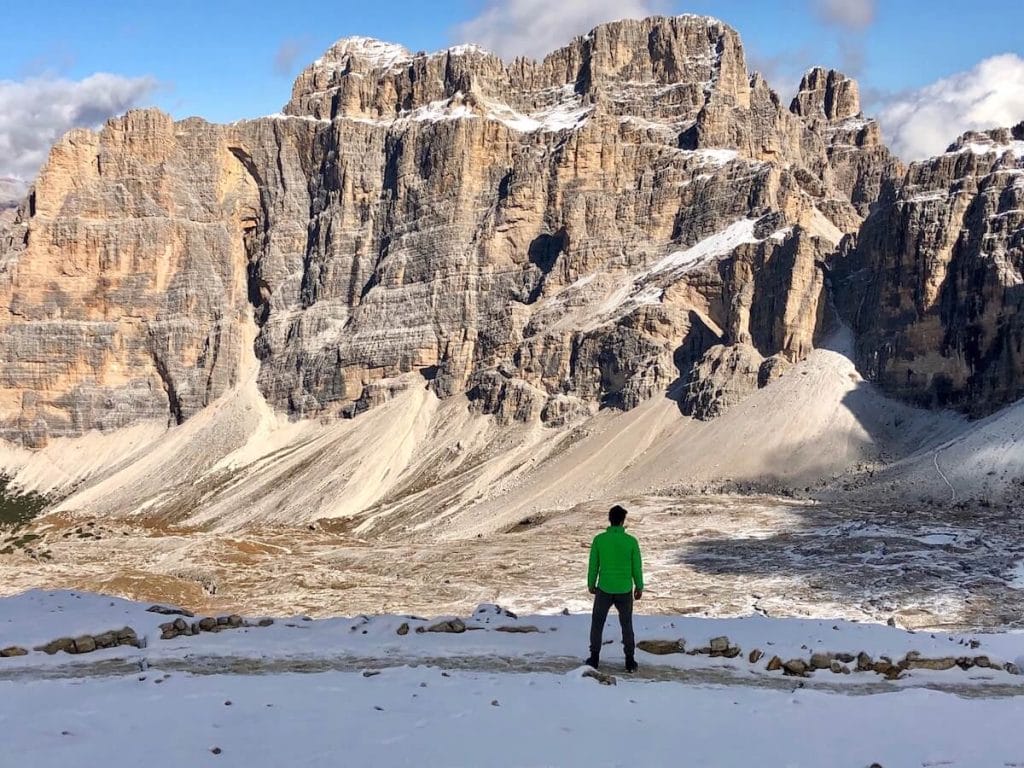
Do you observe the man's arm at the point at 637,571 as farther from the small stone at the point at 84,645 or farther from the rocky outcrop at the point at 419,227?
the rocky outcrop at the point at 419,227

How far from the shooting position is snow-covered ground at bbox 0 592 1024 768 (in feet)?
28.5

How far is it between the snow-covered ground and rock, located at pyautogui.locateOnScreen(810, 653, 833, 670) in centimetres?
41

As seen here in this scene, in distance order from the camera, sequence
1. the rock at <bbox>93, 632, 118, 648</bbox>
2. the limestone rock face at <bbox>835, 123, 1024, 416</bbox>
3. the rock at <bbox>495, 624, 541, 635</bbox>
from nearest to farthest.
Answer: the rock at <bbox>93, 632, 118, 648</bbox> → the rock at <bbox>495, 624, 541, 635</bbox> → the limestone rock face at <bbox>835, 123, 1024, 416</bbox>

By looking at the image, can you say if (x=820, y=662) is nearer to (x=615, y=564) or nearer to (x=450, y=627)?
(x=615, y=564)

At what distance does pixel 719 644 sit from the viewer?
45.5 feet

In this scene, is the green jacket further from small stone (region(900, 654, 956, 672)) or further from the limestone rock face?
the limestone rock face

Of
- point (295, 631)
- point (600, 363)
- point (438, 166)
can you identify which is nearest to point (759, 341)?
point (600, 363)

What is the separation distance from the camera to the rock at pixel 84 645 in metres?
13.4

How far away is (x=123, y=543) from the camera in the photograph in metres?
52.4

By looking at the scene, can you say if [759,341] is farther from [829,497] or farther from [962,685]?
[962,685]

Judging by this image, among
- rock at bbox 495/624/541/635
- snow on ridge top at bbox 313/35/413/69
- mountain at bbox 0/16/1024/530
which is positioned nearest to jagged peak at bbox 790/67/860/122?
mountain at bbox 0/16/1024/530

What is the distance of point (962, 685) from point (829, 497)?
49.5 meters

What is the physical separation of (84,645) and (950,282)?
7454cm

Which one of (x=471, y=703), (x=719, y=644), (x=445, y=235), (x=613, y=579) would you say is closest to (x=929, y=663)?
(x=719, y=644)
